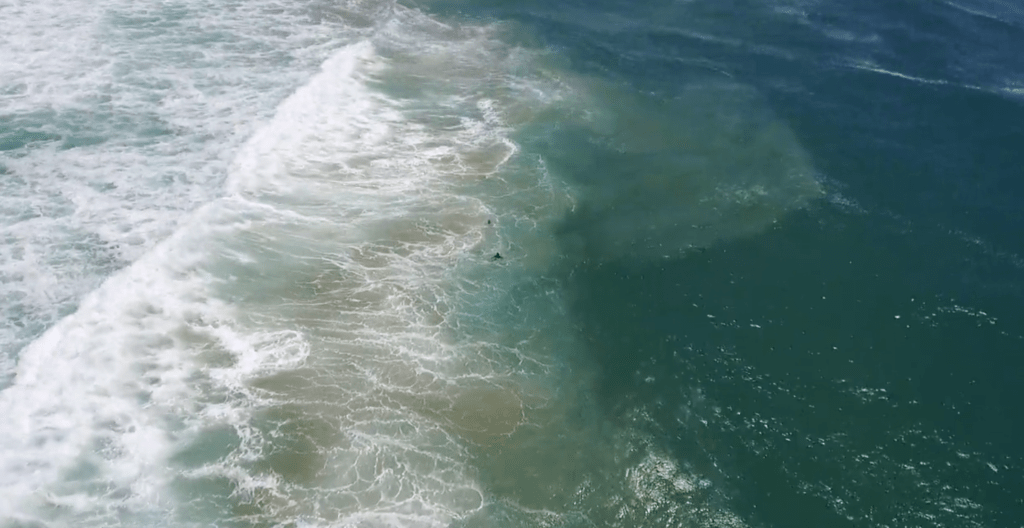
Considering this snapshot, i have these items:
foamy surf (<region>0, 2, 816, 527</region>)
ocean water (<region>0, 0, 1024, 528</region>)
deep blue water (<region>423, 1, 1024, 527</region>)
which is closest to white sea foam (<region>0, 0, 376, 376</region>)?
ocean water (<region>0, 0, 1024, 528</region>)

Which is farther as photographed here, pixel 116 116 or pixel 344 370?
pixel 116 116

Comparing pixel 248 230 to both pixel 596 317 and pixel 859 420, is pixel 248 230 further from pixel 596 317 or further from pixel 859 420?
pixel 859 420

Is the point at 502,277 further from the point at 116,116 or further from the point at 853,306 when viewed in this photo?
the point at 116,116

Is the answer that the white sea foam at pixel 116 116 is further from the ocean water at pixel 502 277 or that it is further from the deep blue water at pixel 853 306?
the deep blue water at pixel 853 306

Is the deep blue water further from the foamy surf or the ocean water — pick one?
the foamy surf

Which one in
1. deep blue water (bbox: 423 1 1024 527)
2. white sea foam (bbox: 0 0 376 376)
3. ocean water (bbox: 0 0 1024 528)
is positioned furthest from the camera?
white sea foam (bbox: 0 0 376 376)

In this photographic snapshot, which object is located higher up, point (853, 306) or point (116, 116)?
point (116, 116)

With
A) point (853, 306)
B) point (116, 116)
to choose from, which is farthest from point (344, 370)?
point (116, 116)
